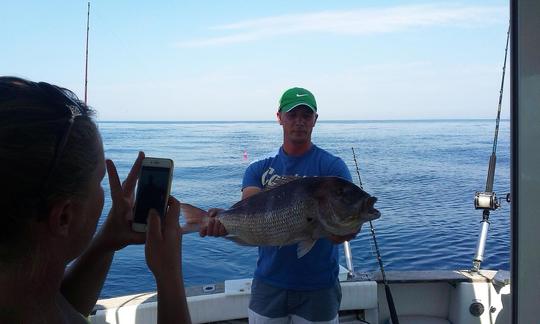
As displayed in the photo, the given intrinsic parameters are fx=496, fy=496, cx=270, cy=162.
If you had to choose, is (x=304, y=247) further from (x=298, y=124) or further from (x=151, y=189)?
(x=151, y=189)

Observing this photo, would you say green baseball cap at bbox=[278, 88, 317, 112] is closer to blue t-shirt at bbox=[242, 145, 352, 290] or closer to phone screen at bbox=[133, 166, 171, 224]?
blue t-shirt at bbox=[242, 145, 352, 290]

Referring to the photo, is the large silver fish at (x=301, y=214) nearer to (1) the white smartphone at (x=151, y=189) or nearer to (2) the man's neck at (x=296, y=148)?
(2) the man's neck at (x=296, y=148)

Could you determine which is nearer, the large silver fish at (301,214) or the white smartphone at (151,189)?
the white smartphone at (151,189)

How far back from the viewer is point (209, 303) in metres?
4.15

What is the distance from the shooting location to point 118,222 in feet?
4.54

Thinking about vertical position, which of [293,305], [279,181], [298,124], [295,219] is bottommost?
[293,305]

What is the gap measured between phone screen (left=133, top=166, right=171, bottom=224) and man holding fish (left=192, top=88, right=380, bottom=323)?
1.50 m

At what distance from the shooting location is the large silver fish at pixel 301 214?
2.74 meters

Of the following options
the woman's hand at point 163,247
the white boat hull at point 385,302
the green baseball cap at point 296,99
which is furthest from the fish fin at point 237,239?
the woman's hand at point 163,247

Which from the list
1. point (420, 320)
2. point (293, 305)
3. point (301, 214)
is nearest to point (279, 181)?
point (301, 214)

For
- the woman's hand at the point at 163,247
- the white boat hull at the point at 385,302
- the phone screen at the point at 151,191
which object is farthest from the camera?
the white boat hull at the point at 385,302

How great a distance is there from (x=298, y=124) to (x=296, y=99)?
18cm

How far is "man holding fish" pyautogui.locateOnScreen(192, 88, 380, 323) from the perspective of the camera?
9.07ft

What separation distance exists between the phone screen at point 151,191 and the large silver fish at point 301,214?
1.30 m
